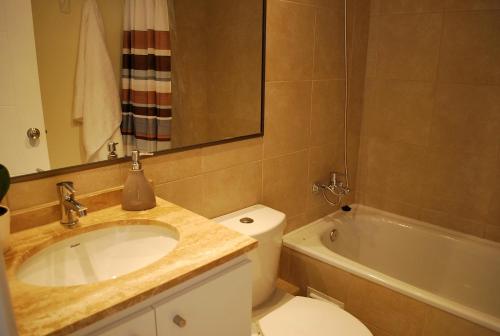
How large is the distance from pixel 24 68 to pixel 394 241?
2041 millimetres

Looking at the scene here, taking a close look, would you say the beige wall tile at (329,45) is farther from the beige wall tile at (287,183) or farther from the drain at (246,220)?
the drain at (246,220)

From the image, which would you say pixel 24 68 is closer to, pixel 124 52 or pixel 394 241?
pixel 124 52

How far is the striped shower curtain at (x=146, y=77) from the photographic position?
1342mm

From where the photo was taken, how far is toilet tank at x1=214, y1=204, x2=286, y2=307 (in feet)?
5.26

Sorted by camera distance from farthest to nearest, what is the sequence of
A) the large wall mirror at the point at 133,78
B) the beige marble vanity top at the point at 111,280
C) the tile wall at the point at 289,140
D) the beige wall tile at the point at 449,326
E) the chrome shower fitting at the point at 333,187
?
the chrome shower fitting at the point at 333,187, the tile wall at the point at 289,140, the beige wall tile at the point at 449,326, the large wall mirror at the point at 133,78, the beige marble vanity top at the point at 111,280

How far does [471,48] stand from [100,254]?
6.32 ft

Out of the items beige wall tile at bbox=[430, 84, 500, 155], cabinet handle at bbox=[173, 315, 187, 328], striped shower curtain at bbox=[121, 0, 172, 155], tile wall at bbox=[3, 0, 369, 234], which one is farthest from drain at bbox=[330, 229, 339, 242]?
cabinet handle at bbox=[173, 315, 187, 328]

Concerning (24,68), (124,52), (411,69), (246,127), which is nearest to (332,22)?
(411,69)

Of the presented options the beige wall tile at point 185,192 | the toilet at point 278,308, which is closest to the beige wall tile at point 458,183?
the toilet at point 278,308

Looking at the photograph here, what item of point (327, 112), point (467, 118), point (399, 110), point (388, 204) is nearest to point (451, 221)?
point (388, 204)

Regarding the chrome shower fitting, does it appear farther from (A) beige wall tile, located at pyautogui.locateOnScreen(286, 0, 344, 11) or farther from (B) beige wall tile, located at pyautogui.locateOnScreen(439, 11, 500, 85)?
(A) beige wall tile, located at pyautogui.locateOnScreen(286, 0, 344, 11)

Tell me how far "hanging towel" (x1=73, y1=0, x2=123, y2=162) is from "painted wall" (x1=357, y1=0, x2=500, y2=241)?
1589 mm

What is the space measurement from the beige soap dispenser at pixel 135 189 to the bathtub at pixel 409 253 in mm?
980

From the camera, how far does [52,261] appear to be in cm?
107
